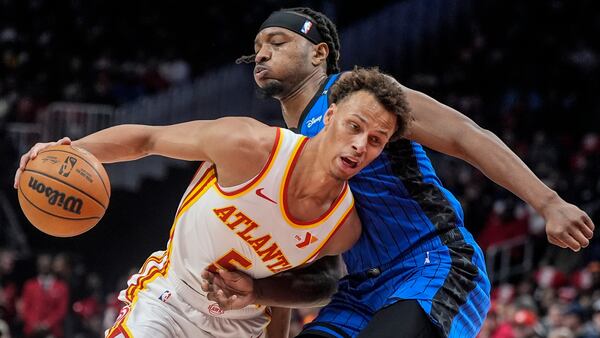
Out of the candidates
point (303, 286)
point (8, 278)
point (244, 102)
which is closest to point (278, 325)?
point (303, 286)

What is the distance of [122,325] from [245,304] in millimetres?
581

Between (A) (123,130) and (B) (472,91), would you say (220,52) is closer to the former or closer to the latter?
(B) (472,91)

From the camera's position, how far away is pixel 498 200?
14648 millimetres

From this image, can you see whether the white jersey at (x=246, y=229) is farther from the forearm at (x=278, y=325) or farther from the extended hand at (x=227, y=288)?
the forearm at (x=278, y=325)

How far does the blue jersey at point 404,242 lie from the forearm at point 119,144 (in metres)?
0.78

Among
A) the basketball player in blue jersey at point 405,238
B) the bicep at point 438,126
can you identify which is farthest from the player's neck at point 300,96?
the bicep at point 438,126

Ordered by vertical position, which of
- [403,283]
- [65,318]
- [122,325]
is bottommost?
[65,318]

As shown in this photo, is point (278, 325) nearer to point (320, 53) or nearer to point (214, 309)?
point (214, 309)

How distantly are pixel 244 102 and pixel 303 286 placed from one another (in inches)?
463

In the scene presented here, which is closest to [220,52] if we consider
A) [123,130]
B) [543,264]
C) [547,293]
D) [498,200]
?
[498,200]

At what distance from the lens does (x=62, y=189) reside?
440cm

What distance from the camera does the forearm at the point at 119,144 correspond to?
14.7ft

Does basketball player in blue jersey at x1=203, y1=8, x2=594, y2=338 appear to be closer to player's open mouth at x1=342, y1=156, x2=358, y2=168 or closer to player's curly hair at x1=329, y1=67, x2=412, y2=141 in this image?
player's curly hair at x1=329, y1=67, x2=412, y2=141

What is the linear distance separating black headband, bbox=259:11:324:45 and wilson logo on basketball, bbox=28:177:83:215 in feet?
4.68
